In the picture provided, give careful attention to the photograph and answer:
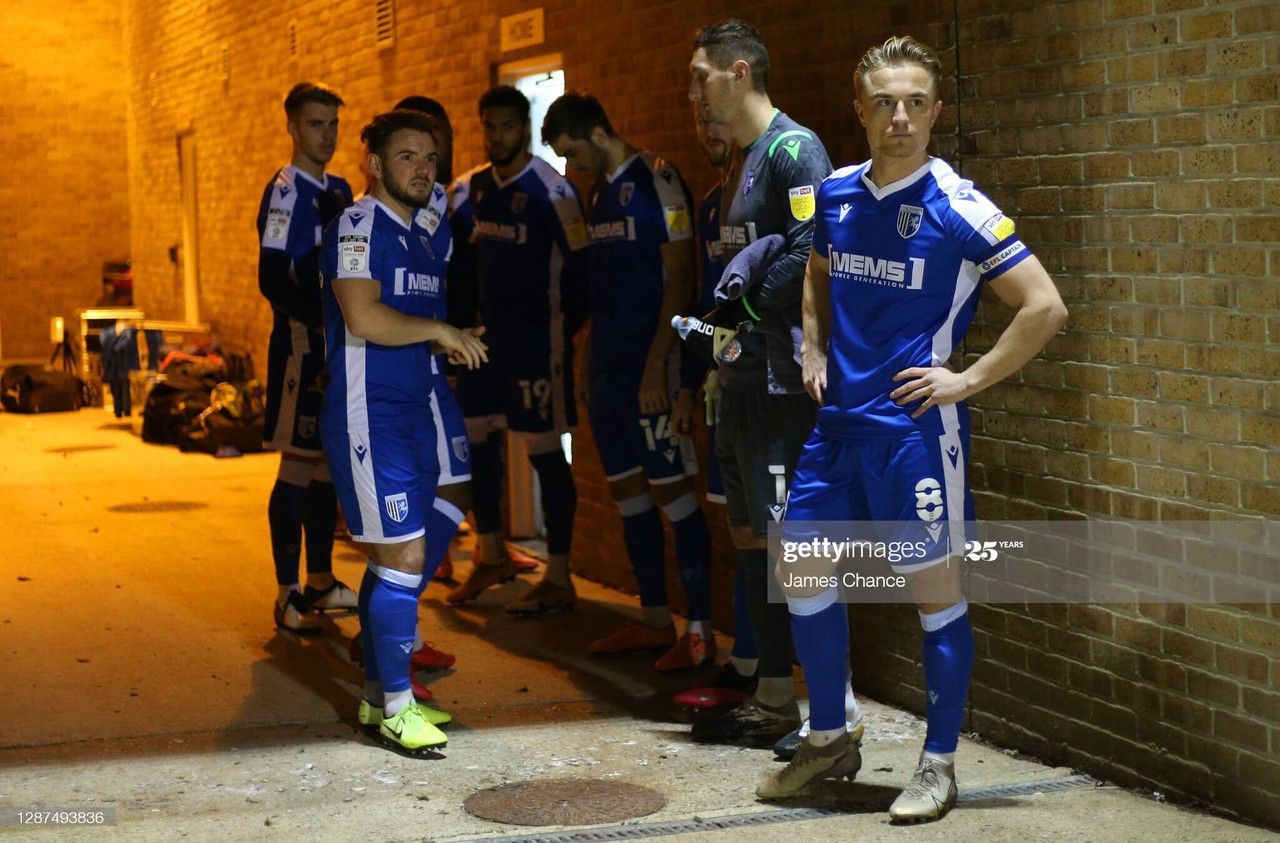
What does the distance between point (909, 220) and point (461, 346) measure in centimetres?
157

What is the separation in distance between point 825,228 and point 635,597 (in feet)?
10.7

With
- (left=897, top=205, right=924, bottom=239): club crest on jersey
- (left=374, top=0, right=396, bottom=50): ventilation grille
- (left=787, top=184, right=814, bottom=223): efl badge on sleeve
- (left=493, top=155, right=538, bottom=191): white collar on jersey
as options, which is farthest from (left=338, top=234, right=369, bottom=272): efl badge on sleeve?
(left=374, top=0, right=396, bottom=50): ventilation grille

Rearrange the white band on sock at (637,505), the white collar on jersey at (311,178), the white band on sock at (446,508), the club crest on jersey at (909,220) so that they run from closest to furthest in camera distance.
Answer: the club crest on jersey at (909,220) → the white band on sock at (446,508) → the white band on sock at (637,505) → the white collar on jersey at (311,178)

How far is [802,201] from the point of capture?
4539 millimetres

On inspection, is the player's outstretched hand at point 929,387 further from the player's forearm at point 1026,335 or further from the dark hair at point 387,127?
the dark hair at point 387,127

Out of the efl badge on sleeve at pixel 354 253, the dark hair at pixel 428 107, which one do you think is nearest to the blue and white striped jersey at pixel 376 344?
the efl badge on sleeve at pixel 354 253

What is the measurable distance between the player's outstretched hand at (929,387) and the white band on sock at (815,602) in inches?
24.4

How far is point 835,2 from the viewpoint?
17.9ft

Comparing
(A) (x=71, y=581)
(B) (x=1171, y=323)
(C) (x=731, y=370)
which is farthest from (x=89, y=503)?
(B) (x=1171, y=323)

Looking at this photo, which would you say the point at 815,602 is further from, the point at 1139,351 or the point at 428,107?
the point at 428,107

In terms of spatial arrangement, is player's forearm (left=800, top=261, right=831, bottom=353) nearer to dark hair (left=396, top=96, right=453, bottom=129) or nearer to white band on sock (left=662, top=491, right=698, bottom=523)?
white band on sock (left=662, top=491, right=698, bottom=523)

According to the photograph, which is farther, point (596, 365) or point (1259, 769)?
point (596, 365)

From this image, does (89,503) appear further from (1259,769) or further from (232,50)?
(1259,769)

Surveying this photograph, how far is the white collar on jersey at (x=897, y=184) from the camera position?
3973mm
